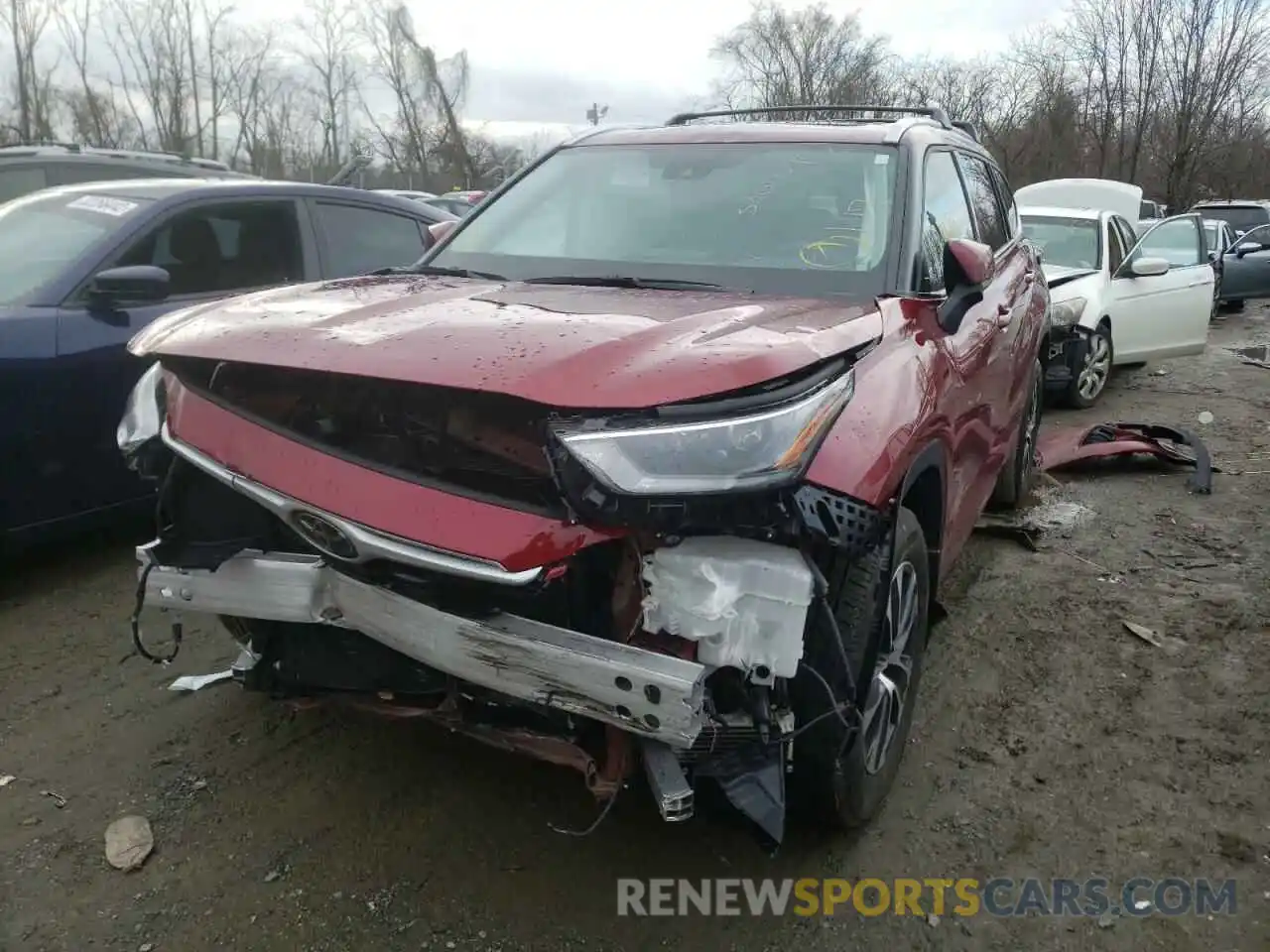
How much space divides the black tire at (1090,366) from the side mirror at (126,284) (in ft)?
21.6

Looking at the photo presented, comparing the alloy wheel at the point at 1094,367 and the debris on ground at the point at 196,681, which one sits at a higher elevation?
the alloy wheel at the point at 1094,367

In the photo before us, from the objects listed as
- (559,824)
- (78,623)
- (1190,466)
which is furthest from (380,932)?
(1190,466)

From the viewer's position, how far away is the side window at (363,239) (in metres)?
5.29

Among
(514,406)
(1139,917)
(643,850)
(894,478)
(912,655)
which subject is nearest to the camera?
(514,406)

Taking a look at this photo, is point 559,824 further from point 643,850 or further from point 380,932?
point 380,932

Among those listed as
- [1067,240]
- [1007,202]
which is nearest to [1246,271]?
[1067,240]

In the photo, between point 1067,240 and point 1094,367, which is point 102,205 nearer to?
point 1094,367

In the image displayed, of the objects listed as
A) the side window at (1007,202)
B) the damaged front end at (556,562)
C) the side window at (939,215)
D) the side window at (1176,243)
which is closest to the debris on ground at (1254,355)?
the side window at (1176,243)

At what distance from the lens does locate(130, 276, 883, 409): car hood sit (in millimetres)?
1916

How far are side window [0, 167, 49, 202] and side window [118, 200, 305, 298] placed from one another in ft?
9.16

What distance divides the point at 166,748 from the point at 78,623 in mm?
1065

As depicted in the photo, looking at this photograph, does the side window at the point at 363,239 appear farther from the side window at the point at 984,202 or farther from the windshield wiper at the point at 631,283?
the side window at the point at 984,202

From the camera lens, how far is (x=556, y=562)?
189 cm

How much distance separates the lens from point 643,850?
8.46ft
